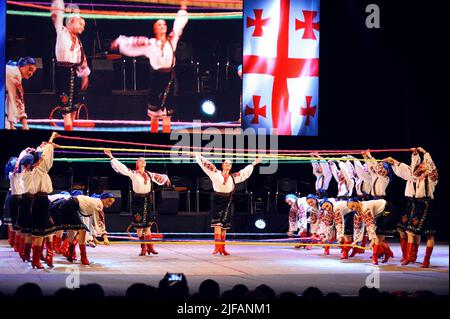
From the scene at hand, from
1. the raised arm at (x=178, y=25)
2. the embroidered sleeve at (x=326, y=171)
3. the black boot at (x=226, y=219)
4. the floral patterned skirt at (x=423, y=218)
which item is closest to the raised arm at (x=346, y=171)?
the embroidered sleeve at (x=326, y=171)

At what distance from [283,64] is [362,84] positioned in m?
1.42

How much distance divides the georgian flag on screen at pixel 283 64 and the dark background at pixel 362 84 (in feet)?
1.22

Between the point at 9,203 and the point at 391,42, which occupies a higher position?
the point at 391,42

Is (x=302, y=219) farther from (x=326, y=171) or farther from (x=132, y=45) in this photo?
(x=132, y=45)

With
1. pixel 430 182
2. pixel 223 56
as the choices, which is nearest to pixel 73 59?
pixel 223 56

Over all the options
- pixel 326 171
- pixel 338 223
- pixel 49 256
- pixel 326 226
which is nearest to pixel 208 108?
pixel 326 171

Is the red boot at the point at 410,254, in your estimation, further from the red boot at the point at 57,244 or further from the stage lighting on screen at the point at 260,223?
the red boot at the point at 57,244

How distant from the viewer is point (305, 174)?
1591cm

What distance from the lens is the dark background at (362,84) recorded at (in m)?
11.8

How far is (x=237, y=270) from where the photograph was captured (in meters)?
10.5

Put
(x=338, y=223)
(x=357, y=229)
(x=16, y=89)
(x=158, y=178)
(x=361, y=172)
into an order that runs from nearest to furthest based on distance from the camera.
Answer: (x=357, y=229) → (x=338, y=223) → (x=361, y=172) → (x=158, y=178) → (x=16, y=89)

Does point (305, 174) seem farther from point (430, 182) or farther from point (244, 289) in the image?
point (244, 289)
